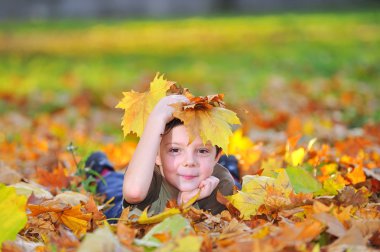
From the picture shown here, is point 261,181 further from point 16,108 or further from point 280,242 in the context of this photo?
point 16,108

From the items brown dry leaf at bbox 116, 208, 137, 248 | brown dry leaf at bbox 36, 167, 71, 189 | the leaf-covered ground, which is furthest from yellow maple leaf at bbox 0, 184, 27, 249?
brown dry leaf at bbox 36, 167, 71, 189

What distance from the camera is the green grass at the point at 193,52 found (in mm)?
9016

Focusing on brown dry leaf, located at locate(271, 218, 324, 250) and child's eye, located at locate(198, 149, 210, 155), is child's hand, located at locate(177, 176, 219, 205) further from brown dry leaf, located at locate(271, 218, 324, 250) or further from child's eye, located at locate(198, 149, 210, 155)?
brown dry leaf, located at locate(271, 218, 324, 250)

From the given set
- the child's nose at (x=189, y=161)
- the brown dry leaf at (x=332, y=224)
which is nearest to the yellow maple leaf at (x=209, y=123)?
the child's nose at (x=189, y=161)

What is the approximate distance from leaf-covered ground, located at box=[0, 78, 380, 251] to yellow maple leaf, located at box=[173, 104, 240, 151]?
0.61 feet

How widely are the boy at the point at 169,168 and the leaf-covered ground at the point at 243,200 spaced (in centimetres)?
15

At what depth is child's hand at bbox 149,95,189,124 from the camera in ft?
9.14

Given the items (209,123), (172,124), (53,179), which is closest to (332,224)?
(209,123)

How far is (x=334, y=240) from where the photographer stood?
92.8 inches

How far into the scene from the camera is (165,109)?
9.23 ft

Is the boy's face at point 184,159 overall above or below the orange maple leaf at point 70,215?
above

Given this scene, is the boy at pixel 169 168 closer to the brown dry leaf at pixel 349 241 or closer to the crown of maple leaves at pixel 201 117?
the crown of maple leaves at pixel 201 117

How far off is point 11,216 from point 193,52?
394 inches

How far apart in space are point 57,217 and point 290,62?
8011 millimetres
